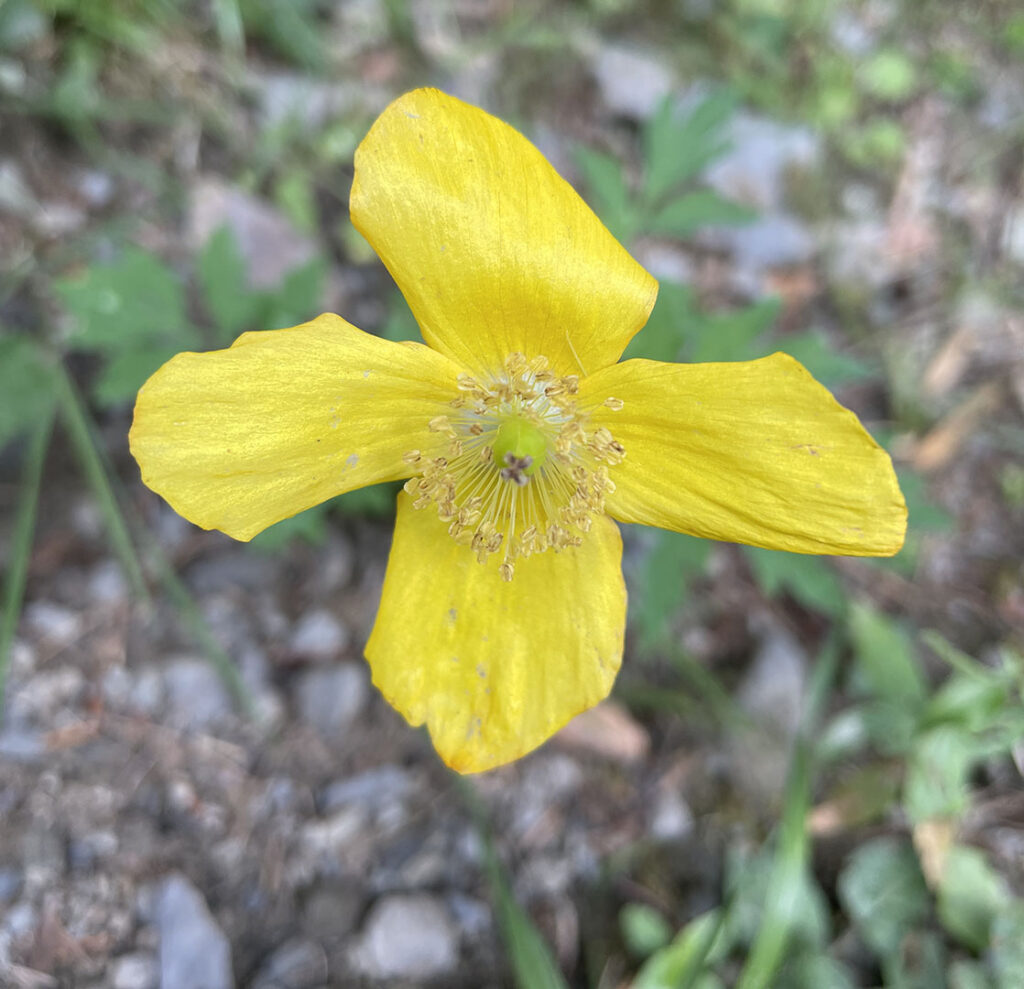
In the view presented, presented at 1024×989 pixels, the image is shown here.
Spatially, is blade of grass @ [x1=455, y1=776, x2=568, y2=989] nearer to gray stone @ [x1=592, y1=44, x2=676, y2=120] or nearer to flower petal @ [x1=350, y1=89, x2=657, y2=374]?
flower petal @ [x1=350, y1=89, x2=657, y2=374]

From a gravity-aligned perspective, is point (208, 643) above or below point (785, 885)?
below

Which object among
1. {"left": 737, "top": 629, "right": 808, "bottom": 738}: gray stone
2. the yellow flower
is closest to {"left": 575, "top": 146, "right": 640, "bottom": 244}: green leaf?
the yellow flower

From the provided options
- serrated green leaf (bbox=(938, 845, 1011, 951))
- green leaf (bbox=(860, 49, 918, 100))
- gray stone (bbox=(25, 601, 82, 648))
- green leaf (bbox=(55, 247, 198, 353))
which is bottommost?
gray stone (bbox=(25, 601, 82, 648))

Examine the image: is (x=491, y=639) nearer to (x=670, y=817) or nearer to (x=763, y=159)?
(x=670, y=817)

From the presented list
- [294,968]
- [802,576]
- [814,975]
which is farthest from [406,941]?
[802,576]

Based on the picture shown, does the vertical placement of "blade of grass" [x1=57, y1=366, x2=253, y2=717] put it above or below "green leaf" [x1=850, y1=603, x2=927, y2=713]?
below

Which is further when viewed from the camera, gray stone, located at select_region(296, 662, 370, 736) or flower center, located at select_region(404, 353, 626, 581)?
gray stone, located at select_region(296, 662, 370, 736)
